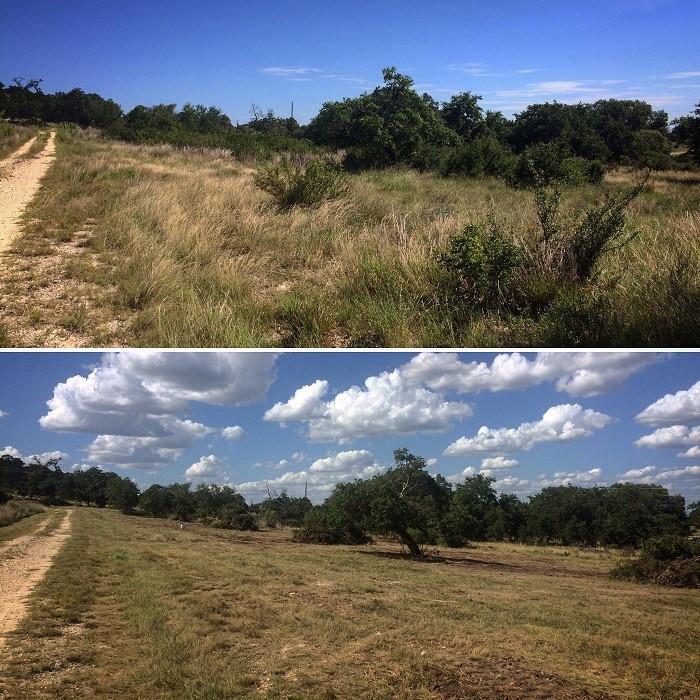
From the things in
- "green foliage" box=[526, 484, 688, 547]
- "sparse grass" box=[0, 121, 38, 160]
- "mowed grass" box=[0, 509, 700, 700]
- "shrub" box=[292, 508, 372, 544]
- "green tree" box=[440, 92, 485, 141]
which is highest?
"green tree" box=[440, 92, 485, 141]

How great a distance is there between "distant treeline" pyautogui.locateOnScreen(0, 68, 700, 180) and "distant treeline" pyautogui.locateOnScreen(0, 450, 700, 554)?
17077 millimetres

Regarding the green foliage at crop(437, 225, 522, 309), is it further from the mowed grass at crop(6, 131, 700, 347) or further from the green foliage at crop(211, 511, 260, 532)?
the green foliage at crop(211, 511, 260, 532)

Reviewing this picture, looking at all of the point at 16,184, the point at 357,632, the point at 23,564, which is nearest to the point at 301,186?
the point at 23,564

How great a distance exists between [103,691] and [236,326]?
327 cm

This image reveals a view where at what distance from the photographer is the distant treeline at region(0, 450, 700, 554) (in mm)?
5145

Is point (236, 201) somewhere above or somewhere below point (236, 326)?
above

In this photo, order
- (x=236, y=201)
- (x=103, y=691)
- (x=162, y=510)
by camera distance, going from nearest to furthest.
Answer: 1. (x=103, y=691)
2. (x=162, y=510)
3. (x=236, y=201)

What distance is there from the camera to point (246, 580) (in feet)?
19.5

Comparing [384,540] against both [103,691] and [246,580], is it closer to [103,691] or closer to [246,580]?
[246,580]

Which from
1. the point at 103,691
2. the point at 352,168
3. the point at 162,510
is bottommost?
the point at 103,691

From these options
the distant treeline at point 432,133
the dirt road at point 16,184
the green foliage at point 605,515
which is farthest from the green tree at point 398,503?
Answer: the distant treeline at point 432,133

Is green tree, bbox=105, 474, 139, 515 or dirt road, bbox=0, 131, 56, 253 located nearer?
green tree, bbox=105, 474, 139, 515

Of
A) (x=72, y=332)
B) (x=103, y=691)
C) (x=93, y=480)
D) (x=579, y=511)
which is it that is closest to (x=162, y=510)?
(x=93, y=480)

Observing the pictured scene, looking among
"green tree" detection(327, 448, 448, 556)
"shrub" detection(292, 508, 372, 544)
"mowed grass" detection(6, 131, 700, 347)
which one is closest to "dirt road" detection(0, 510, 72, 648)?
"mowed grass" detection(6, 131, 700, 347)
